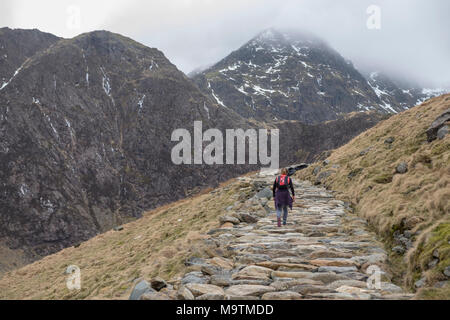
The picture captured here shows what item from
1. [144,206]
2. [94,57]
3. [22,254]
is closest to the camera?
[22,254]

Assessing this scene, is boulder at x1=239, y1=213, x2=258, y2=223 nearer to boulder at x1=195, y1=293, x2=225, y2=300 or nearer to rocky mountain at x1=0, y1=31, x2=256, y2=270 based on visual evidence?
boulder at x1=195, y1=293, x2=225, y2=300

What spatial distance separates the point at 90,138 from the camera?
142000 mm

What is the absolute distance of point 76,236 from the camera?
11075 cm

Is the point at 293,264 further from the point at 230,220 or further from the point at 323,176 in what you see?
the point at 323,176

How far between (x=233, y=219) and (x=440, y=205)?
8.46 meters

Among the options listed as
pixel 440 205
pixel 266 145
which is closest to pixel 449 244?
pixel 440 205

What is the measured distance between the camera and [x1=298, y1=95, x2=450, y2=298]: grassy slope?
304 inches

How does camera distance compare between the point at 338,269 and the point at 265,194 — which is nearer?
the point at 338,269

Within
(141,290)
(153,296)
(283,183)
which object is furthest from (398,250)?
(141,290)

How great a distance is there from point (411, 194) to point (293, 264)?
23.3ft

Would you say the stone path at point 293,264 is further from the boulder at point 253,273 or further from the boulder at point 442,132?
the boulder at point 442,132

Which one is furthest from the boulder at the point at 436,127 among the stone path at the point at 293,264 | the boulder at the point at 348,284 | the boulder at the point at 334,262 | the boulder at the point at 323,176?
the boulder at the point at 348,284

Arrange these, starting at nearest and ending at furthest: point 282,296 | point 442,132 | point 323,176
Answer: point 282,296 < point 442,132 < point 323,176

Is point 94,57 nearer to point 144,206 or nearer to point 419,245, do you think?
point 144,206
